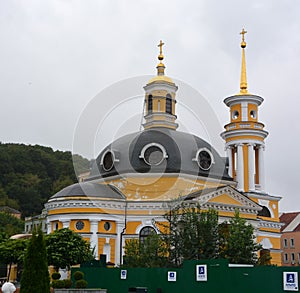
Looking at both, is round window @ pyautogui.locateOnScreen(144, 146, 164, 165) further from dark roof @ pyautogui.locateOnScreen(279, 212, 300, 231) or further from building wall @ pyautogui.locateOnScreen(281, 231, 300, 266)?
dark roof @ pyautogui.locateOnScreen(279, 212, 300, 231)

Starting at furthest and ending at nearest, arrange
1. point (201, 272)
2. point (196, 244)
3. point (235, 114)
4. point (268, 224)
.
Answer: point (235, 114)
point (268, 224)
point (196, 244)
point (201, 272)

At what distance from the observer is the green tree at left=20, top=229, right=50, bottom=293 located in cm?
2025

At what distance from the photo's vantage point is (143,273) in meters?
26.3

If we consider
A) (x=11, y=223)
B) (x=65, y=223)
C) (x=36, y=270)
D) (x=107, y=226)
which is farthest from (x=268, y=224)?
(x=36, y=270)

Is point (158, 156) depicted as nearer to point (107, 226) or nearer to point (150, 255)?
point (107, 226)

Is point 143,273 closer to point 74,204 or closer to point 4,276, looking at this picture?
point 74,204

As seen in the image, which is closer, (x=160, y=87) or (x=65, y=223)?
(x=65, y=223)

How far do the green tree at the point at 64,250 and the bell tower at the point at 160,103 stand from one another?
21.3 m

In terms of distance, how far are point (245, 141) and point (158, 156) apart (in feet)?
39.1

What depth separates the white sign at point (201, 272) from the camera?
22945 mm

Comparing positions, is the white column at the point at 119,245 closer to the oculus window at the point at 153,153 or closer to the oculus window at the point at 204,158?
the oculus window at the point at 153,153

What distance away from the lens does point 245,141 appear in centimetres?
5628

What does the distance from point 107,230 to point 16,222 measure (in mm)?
31618

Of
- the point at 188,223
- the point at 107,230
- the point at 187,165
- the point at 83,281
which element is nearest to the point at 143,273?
the point at 83,281
